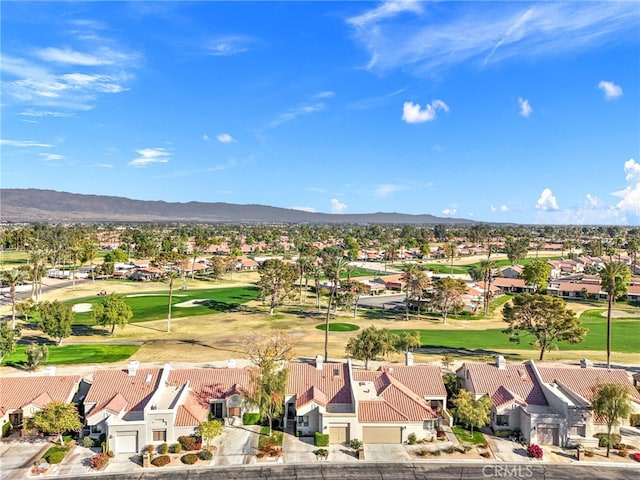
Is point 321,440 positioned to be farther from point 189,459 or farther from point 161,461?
point 161,461

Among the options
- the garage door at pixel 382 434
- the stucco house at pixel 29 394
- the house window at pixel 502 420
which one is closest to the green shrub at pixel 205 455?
the garage door at pixel 382 434

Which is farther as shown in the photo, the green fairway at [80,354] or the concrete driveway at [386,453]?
the green fairway at [80,354]

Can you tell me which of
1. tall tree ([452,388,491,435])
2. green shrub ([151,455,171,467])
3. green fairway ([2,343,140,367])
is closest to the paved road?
green shrub ([151,455,171,467])

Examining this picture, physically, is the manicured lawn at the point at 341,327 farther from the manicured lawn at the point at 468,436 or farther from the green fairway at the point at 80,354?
the manicured lawn at the point at 468,436

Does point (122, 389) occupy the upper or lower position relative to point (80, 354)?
upper

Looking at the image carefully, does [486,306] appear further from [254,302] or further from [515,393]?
[515,393]

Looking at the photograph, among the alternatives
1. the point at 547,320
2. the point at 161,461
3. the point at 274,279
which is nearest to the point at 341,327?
the point at 274,279
